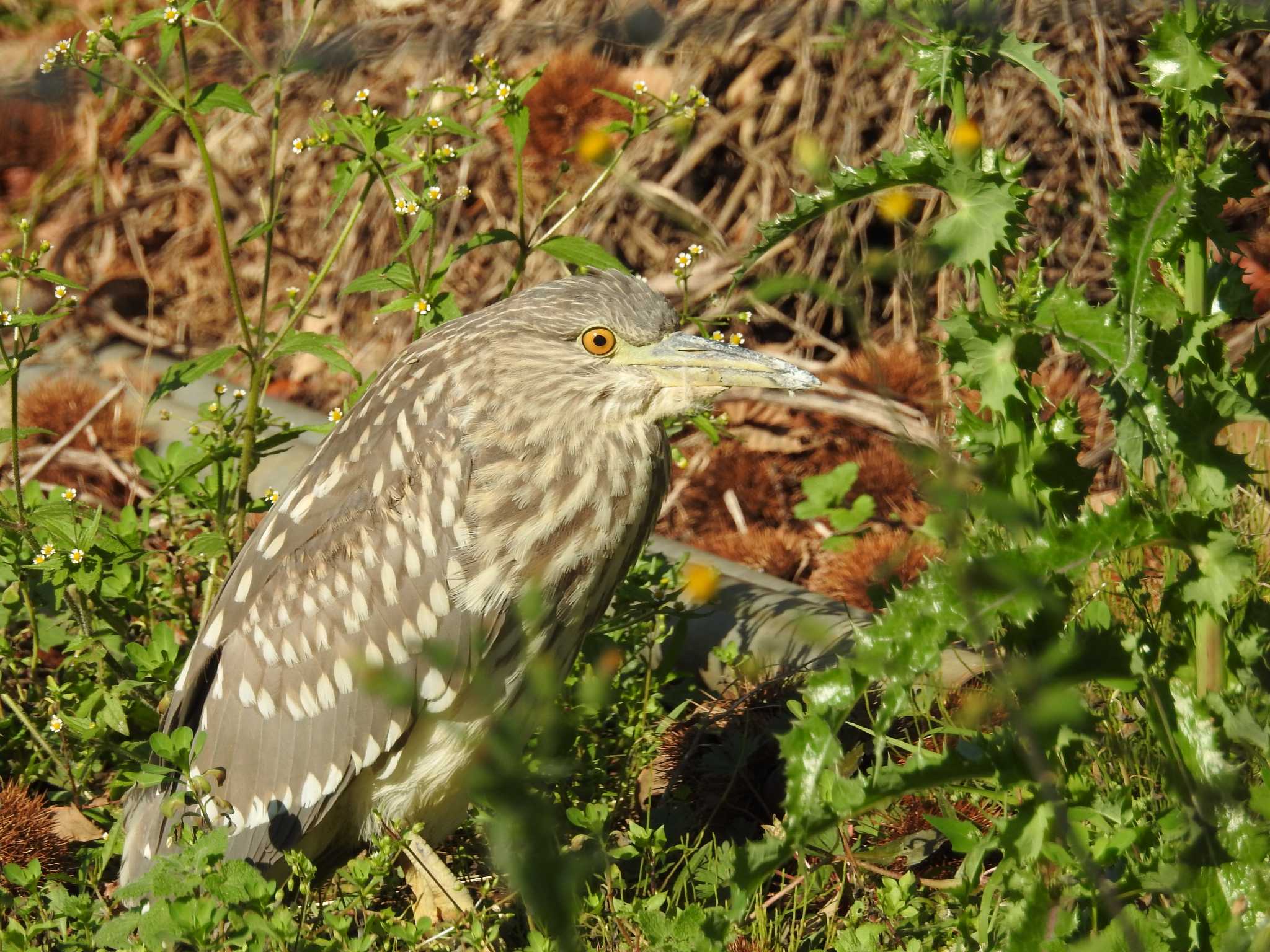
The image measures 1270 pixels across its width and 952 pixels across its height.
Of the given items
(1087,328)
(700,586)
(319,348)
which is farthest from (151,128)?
(1087,328)

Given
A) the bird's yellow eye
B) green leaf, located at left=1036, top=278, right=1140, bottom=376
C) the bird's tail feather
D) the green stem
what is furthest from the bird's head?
the bird's tail feather

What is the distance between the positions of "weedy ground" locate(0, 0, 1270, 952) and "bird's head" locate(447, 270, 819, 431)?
226mm

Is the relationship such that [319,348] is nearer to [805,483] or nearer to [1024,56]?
[1024,56]

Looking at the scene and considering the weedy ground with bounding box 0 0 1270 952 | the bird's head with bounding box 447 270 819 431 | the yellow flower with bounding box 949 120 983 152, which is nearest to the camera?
the weedy ground with bounding box 0 0 1270 952

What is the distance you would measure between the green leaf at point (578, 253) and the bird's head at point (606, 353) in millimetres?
181

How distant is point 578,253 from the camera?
3715 mm

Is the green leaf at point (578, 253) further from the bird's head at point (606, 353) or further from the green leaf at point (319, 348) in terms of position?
the green leaf at point (319, 348)

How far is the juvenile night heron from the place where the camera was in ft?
11.0

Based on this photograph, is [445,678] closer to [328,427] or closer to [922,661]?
[328,427]

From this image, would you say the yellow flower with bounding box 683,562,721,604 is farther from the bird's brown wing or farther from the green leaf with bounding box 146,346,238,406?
the green leaf with bounding box 146,346,238,406

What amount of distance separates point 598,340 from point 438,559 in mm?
678

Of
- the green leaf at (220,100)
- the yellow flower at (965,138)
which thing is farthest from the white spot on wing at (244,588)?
the yellow flower at (965,138)

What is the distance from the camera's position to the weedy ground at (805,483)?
235 centimetres

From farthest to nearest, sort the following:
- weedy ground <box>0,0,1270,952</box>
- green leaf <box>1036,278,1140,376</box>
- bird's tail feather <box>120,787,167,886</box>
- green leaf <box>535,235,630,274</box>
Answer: green leaf <box>535,235,630,274</box> → bird's tail feather <box>120,787,167,886</box> → green leaf <box>1036,278,1140,376</box> → weedy ground <box>0,0,1270,952</box>
